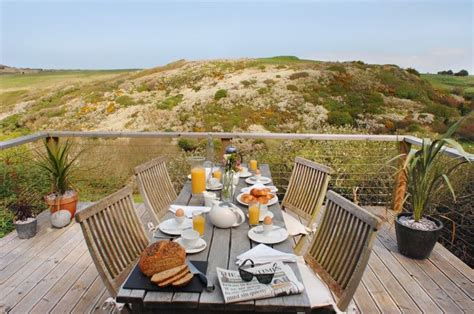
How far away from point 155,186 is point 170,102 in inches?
331

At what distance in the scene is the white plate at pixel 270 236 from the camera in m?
1.67

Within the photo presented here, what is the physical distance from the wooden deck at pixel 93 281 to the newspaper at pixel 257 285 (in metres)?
1.22

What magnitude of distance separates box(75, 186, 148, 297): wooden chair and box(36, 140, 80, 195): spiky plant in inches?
74.4

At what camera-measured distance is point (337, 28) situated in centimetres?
709

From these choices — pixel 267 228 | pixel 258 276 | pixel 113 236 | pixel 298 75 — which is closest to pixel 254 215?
pixel 267 228

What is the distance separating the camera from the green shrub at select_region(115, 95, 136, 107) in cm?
1037

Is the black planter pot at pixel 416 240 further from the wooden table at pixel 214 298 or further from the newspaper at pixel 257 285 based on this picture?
the newspaper at pixel 257 285

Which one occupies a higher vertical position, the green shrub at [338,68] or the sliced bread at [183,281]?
the green shrub at [338,68]

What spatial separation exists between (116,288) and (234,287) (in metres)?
0.70

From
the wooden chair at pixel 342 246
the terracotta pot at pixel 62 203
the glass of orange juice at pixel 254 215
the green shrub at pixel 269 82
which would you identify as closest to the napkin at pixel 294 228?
the wooden chair at pixel 342 246

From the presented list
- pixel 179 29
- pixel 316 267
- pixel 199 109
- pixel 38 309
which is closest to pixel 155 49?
pixel 179 29

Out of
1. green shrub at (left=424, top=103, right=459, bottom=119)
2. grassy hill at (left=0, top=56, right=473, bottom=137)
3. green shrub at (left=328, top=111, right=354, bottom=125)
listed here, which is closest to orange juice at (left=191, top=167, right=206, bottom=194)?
grassy hill at (left=0, top=56, right=473, bottom=137)

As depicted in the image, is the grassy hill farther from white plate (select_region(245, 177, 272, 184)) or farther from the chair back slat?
white plate (select_region(245, 177, 272, 184))

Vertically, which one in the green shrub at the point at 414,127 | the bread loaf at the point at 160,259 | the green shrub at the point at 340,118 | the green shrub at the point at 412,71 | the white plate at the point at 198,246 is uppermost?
the green shrub at the point at 412,71
